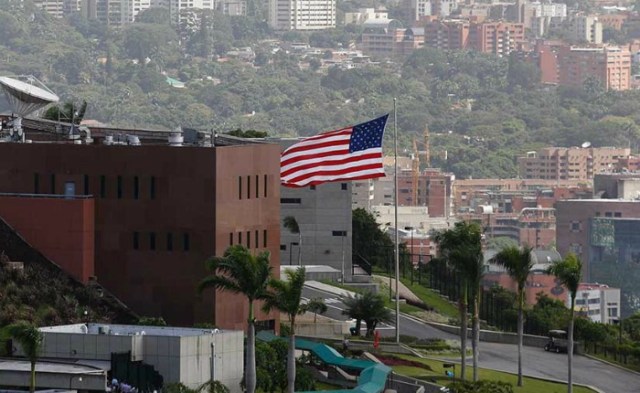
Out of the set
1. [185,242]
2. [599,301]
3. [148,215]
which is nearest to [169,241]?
[185,242]

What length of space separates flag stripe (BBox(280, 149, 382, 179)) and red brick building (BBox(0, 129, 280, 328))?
1974 millimetres

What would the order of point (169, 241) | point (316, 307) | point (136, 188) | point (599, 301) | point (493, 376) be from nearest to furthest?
point (169, 241) → point (136, 188) → point (493, 376) → point (316, 307) → point (599, 301)

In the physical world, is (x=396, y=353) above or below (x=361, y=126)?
below

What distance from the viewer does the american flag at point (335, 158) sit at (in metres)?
50.4

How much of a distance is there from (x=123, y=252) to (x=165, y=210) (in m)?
1.18

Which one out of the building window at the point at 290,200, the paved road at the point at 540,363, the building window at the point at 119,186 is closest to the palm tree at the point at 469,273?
the paved road at the point at 540,363

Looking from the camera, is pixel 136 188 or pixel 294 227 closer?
pixel 136 188

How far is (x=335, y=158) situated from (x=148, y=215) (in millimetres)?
4977

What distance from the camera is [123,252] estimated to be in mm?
47469

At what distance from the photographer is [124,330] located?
4019 cm

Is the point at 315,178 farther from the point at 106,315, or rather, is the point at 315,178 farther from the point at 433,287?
the point at 433,287

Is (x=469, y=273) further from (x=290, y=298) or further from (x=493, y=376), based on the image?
(x=290, y=298)

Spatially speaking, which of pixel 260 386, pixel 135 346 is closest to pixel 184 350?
pixel 135 346

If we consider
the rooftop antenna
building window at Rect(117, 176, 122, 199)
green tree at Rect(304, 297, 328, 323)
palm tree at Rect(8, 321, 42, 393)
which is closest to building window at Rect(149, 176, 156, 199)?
building window at Rect(117, 176, 122, 199)
